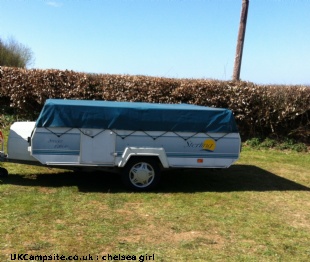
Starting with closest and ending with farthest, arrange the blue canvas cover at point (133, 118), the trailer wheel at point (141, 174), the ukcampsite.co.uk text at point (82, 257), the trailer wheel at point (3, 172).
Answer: the ukcampsite.co.uk text at point (82, 257)
the blue canvas cover at point (133, 118)
the trailer wheel at point (141, 174)
the trailer wheel at point (3, 172)

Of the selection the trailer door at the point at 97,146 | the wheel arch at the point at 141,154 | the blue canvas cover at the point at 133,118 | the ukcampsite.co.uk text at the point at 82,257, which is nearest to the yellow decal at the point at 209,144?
the blue canvas cover at the point at 133,118

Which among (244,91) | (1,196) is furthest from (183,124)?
(244,91)

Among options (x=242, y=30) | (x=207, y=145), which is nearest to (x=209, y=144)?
(x=207, y=145)

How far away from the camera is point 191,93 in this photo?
12.5 m

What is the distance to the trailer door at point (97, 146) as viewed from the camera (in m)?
6.56

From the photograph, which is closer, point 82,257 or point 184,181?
point 82,257

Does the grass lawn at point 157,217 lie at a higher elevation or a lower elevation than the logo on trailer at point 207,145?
lower

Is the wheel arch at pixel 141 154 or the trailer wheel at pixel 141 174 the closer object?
the wheel arch at pixel 141 154

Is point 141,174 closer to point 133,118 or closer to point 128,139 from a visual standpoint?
point 128,139

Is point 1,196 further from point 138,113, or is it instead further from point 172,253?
point 172,253

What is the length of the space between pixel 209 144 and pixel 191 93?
19.0 feet

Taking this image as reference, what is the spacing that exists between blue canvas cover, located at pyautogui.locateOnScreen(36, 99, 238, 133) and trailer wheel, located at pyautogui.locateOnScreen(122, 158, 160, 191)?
61 centimetres

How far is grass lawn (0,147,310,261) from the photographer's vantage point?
14.7ft

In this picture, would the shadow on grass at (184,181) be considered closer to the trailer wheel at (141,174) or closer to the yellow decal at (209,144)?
the trailer wheel at (141,174)
